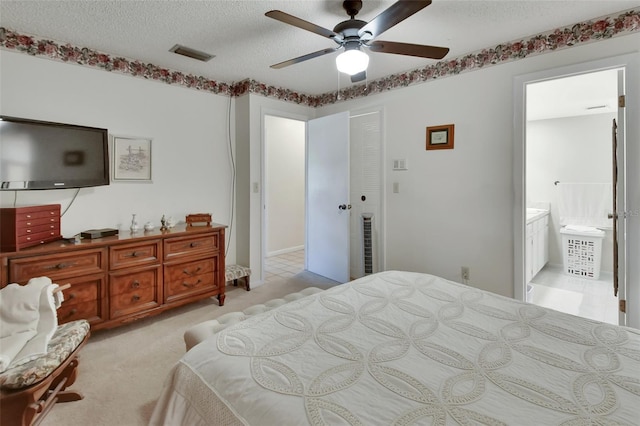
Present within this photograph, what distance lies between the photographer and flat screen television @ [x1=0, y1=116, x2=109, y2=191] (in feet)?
7.30

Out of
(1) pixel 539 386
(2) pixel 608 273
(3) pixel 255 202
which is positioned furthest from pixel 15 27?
(2) pixel 608 273

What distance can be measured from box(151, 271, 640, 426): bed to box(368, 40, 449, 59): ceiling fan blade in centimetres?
154

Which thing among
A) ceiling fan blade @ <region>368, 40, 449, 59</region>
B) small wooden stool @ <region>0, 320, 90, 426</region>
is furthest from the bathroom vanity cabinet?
small wooden stool @ <region>0, 320, 90, 426</region>

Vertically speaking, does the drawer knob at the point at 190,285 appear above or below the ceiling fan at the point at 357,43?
below

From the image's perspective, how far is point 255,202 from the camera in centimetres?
373

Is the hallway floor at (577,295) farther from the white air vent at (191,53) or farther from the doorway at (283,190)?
the white air vent at (191,53)

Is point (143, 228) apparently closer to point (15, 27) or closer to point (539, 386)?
point (15, 27)

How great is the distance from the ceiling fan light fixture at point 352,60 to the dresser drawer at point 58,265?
2247mm

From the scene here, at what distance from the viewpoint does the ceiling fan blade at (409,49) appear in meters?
1.94

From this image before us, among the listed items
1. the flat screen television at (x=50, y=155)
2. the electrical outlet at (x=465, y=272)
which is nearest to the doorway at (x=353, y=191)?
the electrical outlet at (x=465, y=272)

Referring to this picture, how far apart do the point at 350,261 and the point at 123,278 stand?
2.49 metres

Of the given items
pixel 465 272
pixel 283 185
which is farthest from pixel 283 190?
pixel 465 272

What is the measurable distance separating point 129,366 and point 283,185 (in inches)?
157

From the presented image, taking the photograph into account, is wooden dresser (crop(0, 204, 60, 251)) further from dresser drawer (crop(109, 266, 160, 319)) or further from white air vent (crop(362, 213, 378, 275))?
white air vent (crop(362, 213, 378, 275))
